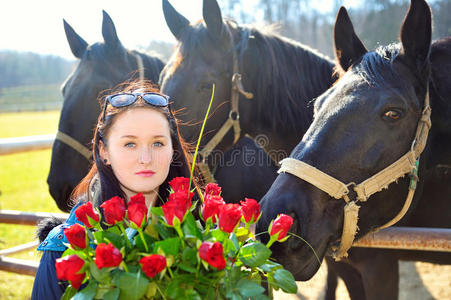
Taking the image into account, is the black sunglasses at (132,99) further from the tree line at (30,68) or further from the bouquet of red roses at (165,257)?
the tree line at (30,68)

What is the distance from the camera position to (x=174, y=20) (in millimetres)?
2930

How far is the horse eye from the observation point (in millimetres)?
1616

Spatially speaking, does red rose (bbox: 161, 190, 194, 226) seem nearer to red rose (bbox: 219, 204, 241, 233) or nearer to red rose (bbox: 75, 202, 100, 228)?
red rose (bbox: 219, 204, 241, 233)

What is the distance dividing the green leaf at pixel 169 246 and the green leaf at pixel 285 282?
29 cm

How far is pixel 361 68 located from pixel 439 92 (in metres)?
0.41

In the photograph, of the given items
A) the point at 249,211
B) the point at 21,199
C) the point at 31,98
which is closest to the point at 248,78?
the point at 249,211

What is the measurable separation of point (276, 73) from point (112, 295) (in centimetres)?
210

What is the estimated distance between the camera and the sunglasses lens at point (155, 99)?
146 centimetres

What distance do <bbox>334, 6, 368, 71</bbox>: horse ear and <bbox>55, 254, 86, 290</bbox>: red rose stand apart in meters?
1.62

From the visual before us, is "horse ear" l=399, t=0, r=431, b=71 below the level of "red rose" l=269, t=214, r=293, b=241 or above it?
above

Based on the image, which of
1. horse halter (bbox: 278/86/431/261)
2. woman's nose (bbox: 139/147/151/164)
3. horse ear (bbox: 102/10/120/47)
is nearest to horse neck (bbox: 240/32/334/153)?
Answer: horse halter (bbox: 278/86/431/261)

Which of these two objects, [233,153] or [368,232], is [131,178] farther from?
[233,153]

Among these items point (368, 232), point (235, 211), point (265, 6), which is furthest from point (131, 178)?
point (265, 6)

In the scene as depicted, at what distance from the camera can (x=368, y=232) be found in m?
1.75
